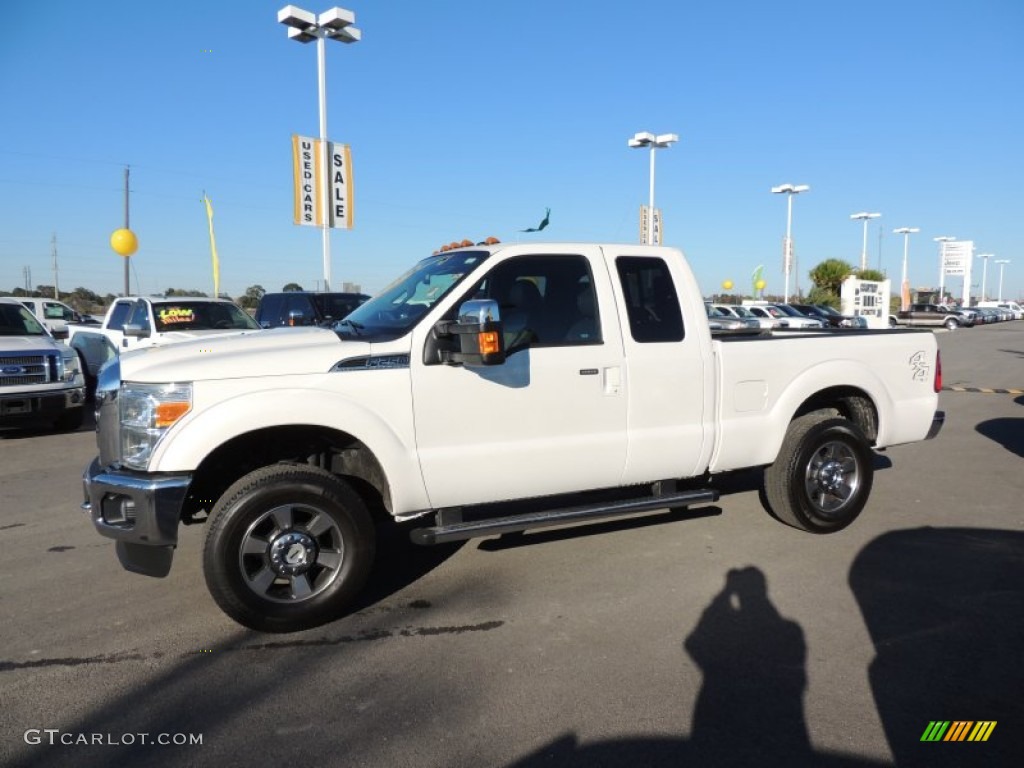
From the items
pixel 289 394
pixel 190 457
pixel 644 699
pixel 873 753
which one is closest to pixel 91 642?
pixel 190 457

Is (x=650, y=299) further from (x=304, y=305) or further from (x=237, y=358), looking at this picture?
(x=304, y=305)

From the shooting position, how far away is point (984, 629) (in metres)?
4.04

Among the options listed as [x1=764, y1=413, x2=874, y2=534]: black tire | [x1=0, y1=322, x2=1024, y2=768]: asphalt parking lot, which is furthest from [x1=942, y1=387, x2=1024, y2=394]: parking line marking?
[x1=764, y1=413, x2=874, y2=534]: black tire

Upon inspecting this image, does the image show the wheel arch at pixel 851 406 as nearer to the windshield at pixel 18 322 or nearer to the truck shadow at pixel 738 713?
the truck shadow at pixel 738 713

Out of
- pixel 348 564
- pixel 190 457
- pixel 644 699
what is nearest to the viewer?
pixel 644 699

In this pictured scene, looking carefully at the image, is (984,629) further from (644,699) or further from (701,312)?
(701,312)

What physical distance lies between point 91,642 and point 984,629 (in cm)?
462

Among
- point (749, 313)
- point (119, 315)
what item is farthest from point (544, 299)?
point (749, 313)

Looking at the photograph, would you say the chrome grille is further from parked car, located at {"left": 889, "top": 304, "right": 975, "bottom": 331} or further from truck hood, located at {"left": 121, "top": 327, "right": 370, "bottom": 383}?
parked car, located at {"left": 889, "top": 304, "right": 975, "bottom": 331}

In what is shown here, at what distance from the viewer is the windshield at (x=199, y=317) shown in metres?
11.5

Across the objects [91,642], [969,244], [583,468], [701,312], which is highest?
[969,244]

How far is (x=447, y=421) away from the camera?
4.38 meters

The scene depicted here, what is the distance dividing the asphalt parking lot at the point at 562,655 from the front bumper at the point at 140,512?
42 centimetres

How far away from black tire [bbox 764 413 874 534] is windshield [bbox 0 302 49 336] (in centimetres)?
1028
